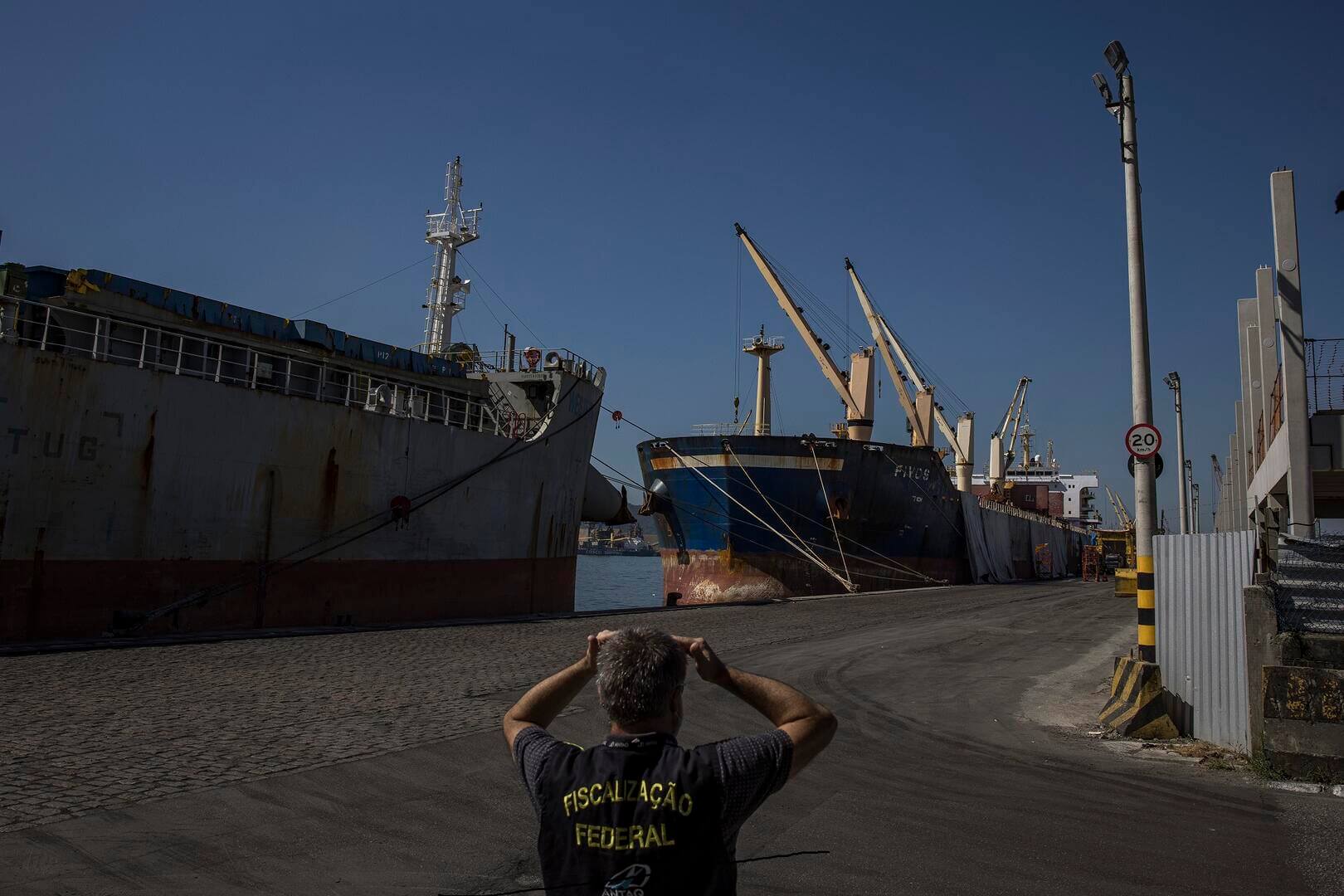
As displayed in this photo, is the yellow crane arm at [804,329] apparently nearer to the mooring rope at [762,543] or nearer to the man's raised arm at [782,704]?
the mooring rope at [762,543]

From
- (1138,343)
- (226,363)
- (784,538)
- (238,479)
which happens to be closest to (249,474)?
(238,479)

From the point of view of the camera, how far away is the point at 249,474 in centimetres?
1753

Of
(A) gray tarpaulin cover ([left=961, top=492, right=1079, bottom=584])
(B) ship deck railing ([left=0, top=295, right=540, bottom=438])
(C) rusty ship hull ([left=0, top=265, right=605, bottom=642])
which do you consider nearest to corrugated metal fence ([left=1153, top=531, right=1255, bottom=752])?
(B) ship deck railing ([left=0, top=295, right=540, bottom=438])

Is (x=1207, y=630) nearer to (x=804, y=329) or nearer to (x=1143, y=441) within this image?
(x=1143, y=441)

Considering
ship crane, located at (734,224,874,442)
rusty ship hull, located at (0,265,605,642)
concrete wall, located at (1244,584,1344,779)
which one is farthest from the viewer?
ship crane, located at (734,224,874,442)

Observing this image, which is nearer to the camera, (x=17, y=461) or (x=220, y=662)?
(x=220, y=662)

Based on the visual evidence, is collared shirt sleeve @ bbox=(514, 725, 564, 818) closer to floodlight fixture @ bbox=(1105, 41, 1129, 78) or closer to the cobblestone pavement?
the cobblestone pavement

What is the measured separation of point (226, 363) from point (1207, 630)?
615 inches

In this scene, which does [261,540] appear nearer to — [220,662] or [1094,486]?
[220,662]

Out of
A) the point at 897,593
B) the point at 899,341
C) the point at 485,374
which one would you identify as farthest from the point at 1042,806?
the point at 899,341

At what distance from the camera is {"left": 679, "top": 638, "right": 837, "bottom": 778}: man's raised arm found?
Result: 251 centimetres

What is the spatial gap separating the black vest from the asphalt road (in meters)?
2.47

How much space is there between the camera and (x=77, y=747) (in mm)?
6730

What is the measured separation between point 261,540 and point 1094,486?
76228 mm
